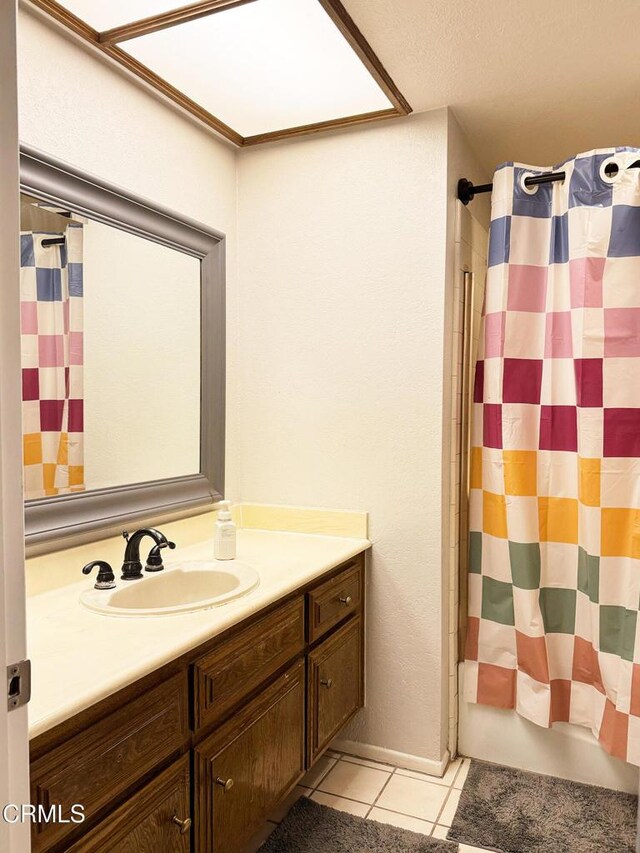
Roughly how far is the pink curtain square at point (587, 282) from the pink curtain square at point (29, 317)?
5.53 ft

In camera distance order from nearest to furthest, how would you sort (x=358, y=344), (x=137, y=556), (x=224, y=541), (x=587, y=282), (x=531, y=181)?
1. (x=137, y=556)
2. (x=224, y=541)
3. (x=587, y=282)
4. (x=531, y=181)
5. (x=358, y=344)

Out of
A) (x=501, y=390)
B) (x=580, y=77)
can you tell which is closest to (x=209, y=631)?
(x=501, y=390)

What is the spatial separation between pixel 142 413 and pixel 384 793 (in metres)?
1.51

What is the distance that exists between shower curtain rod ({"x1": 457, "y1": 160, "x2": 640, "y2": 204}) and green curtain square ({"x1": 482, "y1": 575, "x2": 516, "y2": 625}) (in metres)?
1.41

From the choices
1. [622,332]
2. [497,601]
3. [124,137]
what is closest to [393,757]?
[497,601]

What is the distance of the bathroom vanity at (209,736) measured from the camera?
115 centimetres

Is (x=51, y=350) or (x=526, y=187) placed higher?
(x=526, y=187)

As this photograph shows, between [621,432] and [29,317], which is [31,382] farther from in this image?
[621,432]

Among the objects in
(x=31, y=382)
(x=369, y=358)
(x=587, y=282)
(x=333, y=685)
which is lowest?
(x=333, y=685)

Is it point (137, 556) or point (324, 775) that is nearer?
point (137, 556)

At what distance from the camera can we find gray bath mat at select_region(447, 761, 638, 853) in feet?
6.40

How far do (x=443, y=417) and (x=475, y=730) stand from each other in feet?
3.86

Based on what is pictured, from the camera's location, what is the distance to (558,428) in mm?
2299

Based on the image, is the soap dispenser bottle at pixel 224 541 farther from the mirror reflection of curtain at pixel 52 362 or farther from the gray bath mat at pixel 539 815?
the gray bath mat at pixel 539 815
